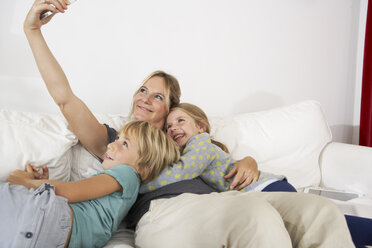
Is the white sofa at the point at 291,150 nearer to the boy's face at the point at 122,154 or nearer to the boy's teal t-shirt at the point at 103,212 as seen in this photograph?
the boy's face at the point at 122,154

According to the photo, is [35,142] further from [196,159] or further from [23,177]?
[196,159]

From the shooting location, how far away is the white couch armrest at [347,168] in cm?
159

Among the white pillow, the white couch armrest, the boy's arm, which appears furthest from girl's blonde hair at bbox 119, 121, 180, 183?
the white couch armrest

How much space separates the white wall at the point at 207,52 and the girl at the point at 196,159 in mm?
Answer: 503

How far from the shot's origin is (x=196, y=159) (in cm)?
121

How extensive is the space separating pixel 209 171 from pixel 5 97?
3.34ft

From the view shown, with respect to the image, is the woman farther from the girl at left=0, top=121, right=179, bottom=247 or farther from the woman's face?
the woman's face

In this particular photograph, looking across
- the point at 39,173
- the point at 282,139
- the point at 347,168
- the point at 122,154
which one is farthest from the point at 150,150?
the point at 347,168

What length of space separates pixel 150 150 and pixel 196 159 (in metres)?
0.17

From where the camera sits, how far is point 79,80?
5.75ft

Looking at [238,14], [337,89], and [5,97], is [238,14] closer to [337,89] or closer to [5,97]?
[337,89]

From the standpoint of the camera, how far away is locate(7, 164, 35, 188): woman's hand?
1.03 m

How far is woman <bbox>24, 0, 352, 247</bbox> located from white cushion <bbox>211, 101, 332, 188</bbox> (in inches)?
12.8

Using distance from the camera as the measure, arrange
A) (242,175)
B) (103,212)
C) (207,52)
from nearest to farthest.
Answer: (103,212), (242,175), (207,52)
